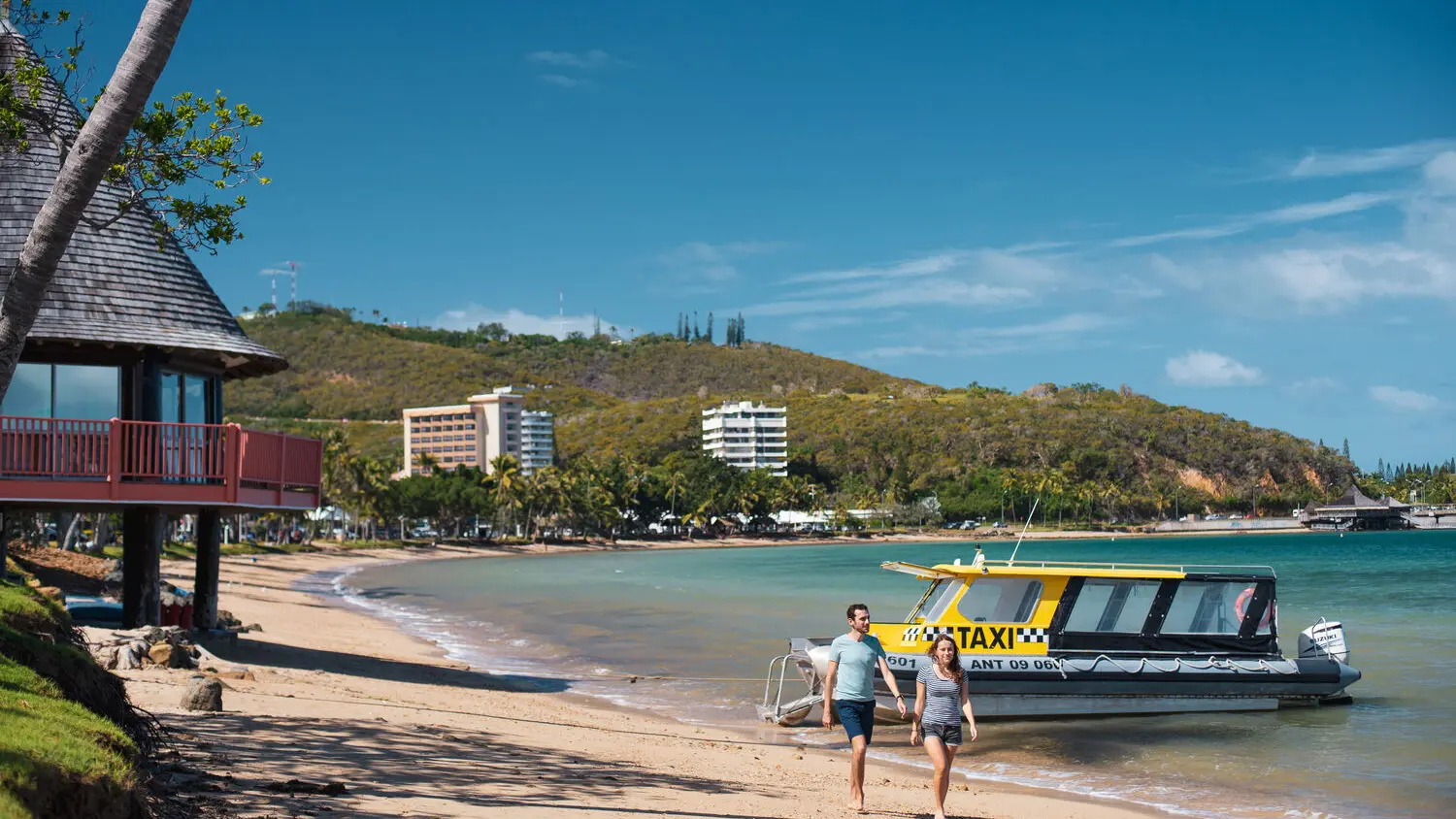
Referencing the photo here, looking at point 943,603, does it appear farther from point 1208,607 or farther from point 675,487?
point 675,487

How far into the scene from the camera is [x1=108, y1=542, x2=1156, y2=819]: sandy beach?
911 centimetres

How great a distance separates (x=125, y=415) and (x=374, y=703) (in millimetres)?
5641

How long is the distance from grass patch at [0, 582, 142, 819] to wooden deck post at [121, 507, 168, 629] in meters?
9.00

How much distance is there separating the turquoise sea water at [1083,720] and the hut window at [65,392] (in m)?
8.61

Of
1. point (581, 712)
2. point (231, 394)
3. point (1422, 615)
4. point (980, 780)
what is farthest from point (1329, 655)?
point (231, 394)

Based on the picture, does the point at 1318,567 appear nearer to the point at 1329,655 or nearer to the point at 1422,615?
the point at 1422,615

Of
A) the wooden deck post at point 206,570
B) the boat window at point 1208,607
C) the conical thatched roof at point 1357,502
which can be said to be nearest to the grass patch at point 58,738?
the wooden deck post at point 206,570

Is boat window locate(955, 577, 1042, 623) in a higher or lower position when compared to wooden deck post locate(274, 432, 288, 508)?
lower

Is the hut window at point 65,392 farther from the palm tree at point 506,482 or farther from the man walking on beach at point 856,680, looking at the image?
the palm tree at point 506,482

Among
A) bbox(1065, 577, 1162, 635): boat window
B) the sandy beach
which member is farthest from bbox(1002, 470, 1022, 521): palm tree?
the sandy beach

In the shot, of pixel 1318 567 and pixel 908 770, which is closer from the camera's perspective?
pixel 908 770

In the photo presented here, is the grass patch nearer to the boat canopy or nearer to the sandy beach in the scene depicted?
the sandy beach

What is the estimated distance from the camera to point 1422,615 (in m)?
Result: 38.4

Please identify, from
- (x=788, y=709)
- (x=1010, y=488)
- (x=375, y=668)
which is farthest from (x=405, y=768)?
(x=1010, y=488)
